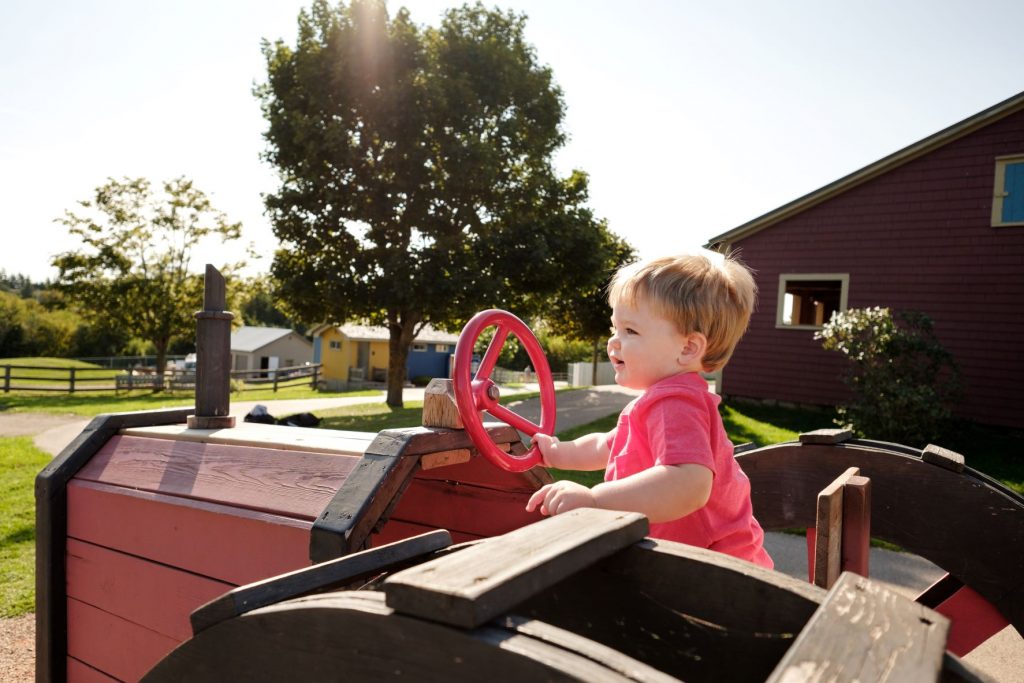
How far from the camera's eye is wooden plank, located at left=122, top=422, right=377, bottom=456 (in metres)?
1.99

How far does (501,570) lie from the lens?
78 cm

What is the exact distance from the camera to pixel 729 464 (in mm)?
1671

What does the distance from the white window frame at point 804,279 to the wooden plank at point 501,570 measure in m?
12.9

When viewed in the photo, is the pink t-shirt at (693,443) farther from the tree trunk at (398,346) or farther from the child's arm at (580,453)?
the tree trunk at (398,346)

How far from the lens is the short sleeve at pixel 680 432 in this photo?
1461 millimetres

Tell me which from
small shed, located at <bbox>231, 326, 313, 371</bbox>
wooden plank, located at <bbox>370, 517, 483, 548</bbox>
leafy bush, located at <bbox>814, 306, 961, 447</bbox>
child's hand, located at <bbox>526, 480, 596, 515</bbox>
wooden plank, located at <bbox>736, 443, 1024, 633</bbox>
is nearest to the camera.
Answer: child's hand, located at <bbox>526, 480, 596, 515</bbox>

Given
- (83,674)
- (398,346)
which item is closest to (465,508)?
(83,674)

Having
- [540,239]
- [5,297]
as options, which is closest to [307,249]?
[540,239]

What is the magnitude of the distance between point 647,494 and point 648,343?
397mm

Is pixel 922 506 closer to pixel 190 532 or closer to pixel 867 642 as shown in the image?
pixel 867 642

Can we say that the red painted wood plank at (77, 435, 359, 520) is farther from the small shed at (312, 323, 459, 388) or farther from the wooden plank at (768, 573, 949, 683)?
the small shed at (312, 323, 459, 388)

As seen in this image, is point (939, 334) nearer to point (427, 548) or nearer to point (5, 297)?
point (427, 548)

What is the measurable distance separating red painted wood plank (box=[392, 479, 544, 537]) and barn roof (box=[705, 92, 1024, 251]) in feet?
39.8

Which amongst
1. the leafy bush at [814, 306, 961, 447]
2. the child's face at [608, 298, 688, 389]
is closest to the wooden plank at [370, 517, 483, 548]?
the child's face at [608, 298, 688, 389]
